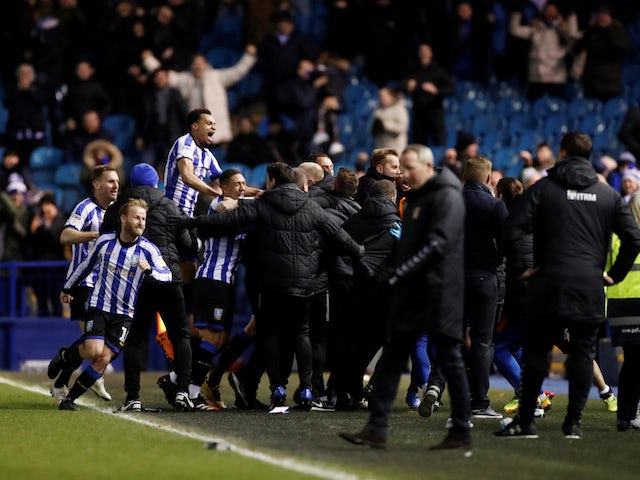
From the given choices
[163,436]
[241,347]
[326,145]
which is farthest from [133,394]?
[326,145]

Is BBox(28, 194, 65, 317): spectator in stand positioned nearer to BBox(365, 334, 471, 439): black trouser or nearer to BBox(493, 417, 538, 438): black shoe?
BBox(493, 417, 538, 438): black shoe

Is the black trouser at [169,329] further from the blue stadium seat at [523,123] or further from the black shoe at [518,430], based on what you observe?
the blue stadium seat at [523,123]

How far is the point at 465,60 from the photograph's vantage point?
2534 cm

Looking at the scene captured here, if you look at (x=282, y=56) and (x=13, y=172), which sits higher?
(x=282, y=56)

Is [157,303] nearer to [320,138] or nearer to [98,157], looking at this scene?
[98,157]

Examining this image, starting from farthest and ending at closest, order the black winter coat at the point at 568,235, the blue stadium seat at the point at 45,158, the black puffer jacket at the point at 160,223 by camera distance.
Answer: the blue stadium seat at the point at 45,158 → the black puffer jacket at the point at 160,223 → the black winter coat at the point at 568,235

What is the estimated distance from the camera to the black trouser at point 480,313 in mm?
11883

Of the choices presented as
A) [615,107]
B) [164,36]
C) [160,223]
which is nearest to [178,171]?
[160,223]

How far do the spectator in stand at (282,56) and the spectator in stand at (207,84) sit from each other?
49cm

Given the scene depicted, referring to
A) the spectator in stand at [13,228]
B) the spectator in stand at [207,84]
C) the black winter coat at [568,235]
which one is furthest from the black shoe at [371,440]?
the spectator in stand at [207,84]

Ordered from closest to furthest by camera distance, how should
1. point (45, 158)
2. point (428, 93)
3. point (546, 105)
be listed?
point (428, 93)
point (546, 105)
point (45, 158)

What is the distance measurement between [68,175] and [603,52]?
8.47 meters

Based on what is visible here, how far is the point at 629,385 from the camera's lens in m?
11.3

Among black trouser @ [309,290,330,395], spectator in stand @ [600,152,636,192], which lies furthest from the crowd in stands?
black trouser @ [309,290,330,395]
